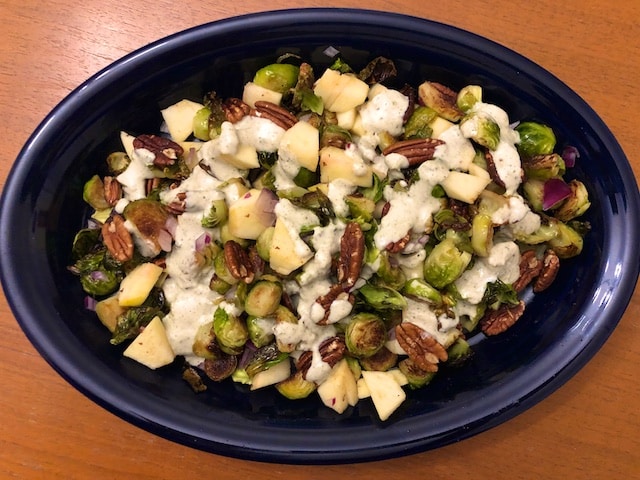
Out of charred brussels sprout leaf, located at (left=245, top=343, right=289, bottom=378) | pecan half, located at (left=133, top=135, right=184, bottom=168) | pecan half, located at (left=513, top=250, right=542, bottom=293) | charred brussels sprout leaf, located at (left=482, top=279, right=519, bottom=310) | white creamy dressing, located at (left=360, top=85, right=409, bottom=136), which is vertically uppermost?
white creamy dressing, located at (left=360, top=85, right=409, bottom=136)

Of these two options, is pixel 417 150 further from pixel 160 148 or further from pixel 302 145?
pixel 160 148

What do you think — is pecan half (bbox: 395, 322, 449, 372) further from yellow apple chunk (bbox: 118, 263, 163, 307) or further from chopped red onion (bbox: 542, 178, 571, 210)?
yellow apple chunk (bbox: 118, 263, 163, 307)

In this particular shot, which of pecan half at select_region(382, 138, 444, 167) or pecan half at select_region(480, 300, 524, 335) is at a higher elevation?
pecan half at select_region(382, 138, 444, 167)

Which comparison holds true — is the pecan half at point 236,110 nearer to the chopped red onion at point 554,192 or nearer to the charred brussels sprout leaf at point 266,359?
the charred brussels sprout leaf at point 266,359

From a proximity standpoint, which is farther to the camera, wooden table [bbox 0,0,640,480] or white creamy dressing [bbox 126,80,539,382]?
wooden table [bbox 0,0,640,480]

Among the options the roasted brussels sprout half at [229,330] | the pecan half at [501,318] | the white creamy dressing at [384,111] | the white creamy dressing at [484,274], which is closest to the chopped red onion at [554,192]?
the white creamy dressing at [484,274]

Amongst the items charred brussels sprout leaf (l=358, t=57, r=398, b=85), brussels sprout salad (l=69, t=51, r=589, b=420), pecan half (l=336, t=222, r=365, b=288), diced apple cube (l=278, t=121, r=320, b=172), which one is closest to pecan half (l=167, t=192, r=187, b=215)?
brussels sprout salad (l=69, t=51, r=589, b=420)
